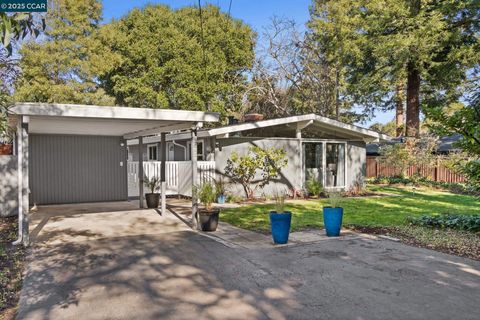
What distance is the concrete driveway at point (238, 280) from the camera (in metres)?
3.59

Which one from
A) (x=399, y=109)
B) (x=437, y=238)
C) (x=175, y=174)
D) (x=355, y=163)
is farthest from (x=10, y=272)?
(x=399, y=109)

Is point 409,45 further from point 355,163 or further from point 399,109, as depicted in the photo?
point 399,109

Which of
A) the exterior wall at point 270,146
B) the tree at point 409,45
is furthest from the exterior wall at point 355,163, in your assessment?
the tree at point 409,45

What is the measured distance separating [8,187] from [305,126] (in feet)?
30.2

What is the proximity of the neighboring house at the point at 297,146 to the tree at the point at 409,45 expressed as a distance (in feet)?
19.5

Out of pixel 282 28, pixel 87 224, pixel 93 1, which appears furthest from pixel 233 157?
pixel 93 1

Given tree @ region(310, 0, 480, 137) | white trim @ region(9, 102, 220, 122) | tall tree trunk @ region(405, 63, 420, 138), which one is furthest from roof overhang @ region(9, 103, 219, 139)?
tall tree trunk @ region(405, 63, 420, 138)

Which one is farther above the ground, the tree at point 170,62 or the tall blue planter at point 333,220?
the tree at point 170,62

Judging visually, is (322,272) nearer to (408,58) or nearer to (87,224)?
(87,224)

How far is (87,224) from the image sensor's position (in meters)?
8.02

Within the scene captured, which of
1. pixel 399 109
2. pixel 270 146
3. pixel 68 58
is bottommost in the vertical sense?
pixel 270 146

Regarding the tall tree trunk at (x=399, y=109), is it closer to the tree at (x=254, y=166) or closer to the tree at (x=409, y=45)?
the tree at (x=409, y=45)

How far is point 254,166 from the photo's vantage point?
12.1m

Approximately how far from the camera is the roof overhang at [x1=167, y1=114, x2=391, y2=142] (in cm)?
1172
